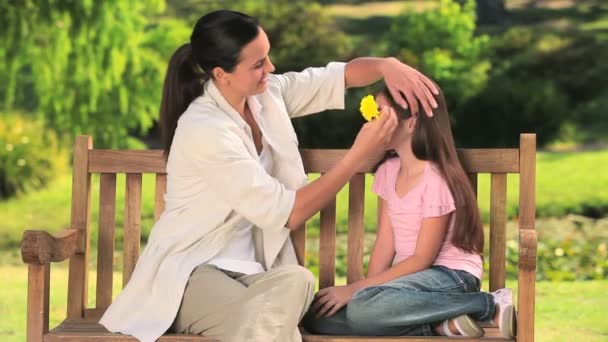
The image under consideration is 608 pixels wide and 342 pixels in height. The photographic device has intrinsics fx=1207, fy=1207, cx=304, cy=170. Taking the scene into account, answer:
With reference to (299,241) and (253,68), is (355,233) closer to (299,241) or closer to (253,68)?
(299,241)

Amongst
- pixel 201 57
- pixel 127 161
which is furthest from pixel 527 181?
pixel 127 161

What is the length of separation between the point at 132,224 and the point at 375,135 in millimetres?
925

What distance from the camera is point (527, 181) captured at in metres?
3.78

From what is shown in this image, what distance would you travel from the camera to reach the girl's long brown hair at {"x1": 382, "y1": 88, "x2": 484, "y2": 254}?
146 inches

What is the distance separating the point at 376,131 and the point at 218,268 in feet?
2.05

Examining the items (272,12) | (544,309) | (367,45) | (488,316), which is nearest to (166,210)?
(488,316)

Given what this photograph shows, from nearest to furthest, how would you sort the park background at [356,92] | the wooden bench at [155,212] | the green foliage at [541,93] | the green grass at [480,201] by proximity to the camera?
the wooden bench at [155,212], the park background at [356,92], the green grass at [480,201], the green foliage at [541,93]

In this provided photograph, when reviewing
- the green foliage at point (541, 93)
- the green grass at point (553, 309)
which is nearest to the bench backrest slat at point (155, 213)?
the green grass at point (553, 309)

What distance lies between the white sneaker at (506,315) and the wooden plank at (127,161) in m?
1.17

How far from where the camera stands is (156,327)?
3.52m

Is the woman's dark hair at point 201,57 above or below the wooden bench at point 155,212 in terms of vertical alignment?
above

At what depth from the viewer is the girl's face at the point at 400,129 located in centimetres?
375

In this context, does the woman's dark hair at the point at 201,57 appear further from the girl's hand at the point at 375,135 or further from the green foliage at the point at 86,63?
the green foliage at the point at 86,63

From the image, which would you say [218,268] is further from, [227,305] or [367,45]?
[367,45]
